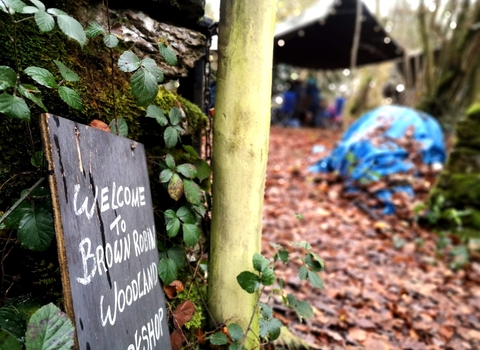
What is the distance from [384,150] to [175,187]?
4331 mm

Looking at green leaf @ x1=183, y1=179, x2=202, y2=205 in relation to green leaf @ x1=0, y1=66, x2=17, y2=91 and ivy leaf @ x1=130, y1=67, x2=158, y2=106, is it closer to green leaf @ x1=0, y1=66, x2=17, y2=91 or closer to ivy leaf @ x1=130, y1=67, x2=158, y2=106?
ivy leaf @ x1=130, y1=67, x2=158, y2=106

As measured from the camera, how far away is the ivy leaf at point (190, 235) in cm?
122

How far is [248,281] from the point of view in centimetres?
124

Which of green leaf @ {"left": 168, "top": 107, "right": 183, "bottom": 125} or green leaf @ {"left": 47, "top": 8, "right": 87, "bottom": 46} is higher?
green leaf @ {"left": 47, "top": 8, "right": 87, "bottom": 46}

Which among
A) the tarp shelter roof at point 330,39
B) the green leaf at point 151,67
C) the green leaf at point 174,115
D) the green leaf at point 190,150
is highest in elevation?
the tarp shelter roof at point 330,39

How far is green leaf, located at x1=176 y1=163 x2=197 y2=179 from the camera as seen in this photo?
128 centimetres

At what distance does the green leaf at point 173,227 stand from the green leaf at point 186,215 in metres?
0.03

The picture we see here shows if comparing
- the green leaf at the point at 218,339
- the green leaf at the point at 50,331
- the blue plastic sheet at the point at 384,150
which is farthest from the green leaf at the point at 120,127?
the blue plastic sheet at the point at 384,150

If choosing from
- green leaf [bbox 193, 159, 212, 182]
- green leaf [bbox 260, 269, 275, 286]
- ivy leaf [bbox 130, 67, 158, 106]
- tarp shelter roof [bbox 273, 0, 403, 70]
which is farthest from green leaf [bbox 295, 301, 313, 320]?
tarp shelter roof [bbox 273, 0, 403, 70]

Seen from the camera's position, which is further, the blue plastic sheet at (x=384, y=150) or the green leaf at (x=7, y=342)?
the blue plastic sheet at (x=384, y=150)

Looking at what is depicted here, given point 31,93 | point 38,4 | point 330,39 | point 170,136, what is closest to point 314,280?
point 170,136

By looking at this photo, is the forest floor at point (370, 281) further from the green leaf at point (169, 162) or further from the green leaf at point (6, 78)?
the green leaf at point (6, 78)

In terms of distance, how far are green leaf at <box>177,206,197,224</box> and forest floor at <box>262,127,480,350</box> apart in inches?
17.5

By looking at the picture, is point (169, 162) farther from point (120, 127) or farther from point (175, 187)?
point (120, 127)
